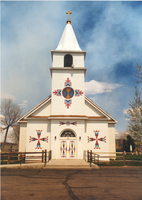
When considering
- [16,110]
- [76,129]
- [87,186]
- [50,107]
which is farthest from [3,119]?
[87,186]

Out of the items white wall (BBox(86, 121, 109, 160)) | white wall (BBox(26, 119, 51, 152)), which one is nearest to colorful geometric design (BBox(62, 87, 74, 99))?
white wall (BBox(26, 119, 51, 152))

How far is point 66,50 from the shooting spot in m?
19.7

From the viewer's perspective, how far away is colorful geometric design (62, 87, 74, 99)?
1898 cm

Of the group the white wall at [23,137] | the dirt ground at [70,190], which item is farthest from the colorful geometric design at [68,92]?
the dirt ground at [70,190]

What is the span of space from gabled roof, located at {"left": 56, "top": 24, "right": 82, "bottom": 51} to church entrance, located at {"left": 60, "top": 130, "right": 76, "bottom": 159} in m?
9.96

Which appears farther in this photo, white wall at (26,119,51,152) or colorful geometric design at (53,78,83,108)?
colorful geometric design at (53,78,83,108)

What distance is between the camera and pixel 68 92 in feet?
62.7

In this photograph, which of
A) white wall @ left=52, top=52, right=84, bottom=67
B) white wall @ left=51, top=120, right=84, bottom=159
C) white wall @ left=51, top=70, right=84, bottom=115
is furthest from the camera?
white wall @ left=52, top=52, right=84, bottom=67

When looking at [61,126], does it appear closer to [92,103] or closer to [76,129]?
[76,129]

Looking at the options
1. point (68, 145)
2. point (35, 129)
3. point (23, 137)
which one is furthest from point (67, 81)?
point (23, 137)

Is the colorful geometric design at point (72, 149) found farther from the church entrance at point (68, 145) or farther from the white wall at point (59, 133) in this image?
the white wall at point (59, 133)

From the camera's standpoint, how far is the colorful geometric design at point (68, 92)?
19.0 metres

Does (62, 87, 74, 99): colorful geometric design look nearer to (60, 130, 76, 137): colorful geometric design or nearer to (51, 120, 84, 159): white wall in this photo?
(51, 120, 84, 159): white wall

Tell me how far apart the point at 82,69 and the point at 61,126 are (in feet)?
22.7
